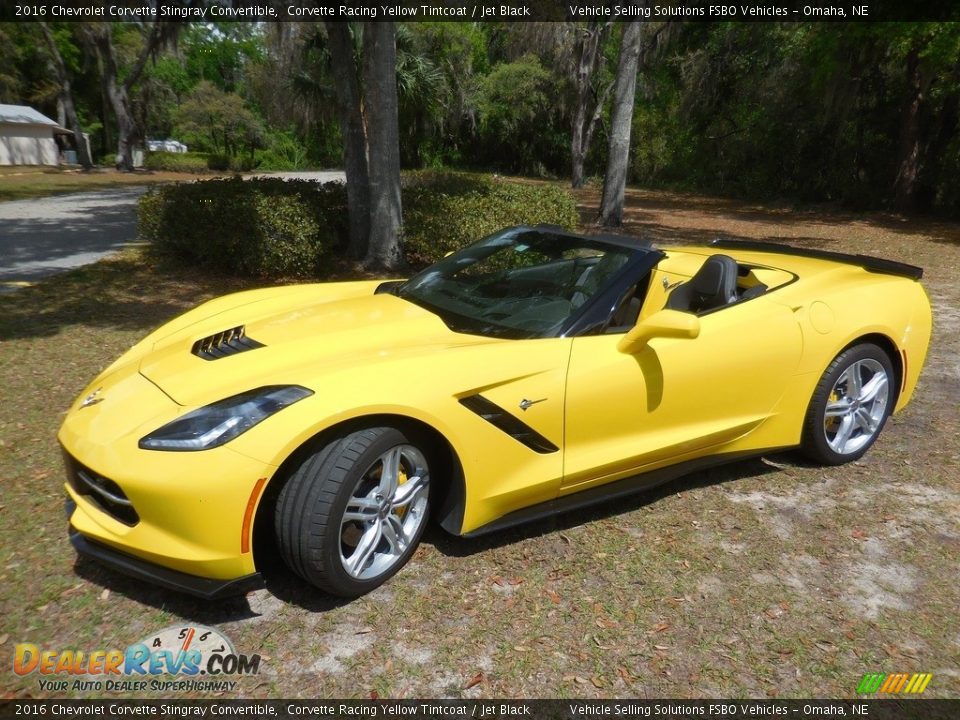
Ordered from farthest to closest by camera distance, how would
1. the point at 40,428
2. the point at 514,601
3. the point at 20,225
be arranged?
the point at 20,225, the point at 40,428, the point at 514,601

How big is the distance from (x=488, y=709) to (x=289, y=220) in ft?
25.2

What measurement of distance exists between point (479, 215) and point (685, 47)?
28.0 meters

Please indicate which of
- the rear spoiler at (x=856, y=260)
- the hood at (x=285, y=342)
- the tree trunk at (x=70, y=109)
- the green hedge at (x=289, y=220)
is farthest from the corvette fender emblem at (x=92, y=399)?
the tree trunk at (x=70, y=109)

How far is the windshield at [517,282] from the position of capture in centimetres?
325

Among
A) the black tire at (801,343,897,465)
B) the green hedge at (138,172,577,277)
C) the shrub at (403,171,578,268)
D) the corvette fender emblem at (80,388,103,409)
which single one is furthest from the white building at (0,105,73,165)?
the black tire at (801,343,897,465)

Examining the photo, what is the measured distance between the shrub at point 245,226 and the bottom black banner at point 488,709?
285 inches

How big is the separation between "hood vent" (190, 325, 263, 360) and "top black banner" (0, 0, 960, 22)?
6777mm

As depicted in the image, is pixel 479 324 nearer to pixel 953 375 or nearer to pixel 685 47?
pixel 953 375

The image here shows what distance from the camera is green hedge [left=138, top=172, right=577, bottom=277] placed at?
8.87 meters

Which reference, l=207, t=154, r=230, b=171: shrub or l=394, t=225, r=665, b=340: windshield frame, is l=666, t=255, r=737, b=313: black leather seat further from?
l=207, t=154, r=230, b=171: shrub

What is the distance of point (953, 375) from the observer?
5859mm

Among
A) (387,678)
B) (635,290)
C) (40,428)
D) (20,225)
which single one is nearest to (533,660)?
(387,678)

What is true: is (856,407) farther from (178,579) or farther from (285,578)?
(178,579)

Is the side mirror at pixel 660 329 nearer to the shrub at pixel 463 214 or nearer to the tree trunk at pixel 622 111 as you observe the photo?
the shrub at pixel 463 214
